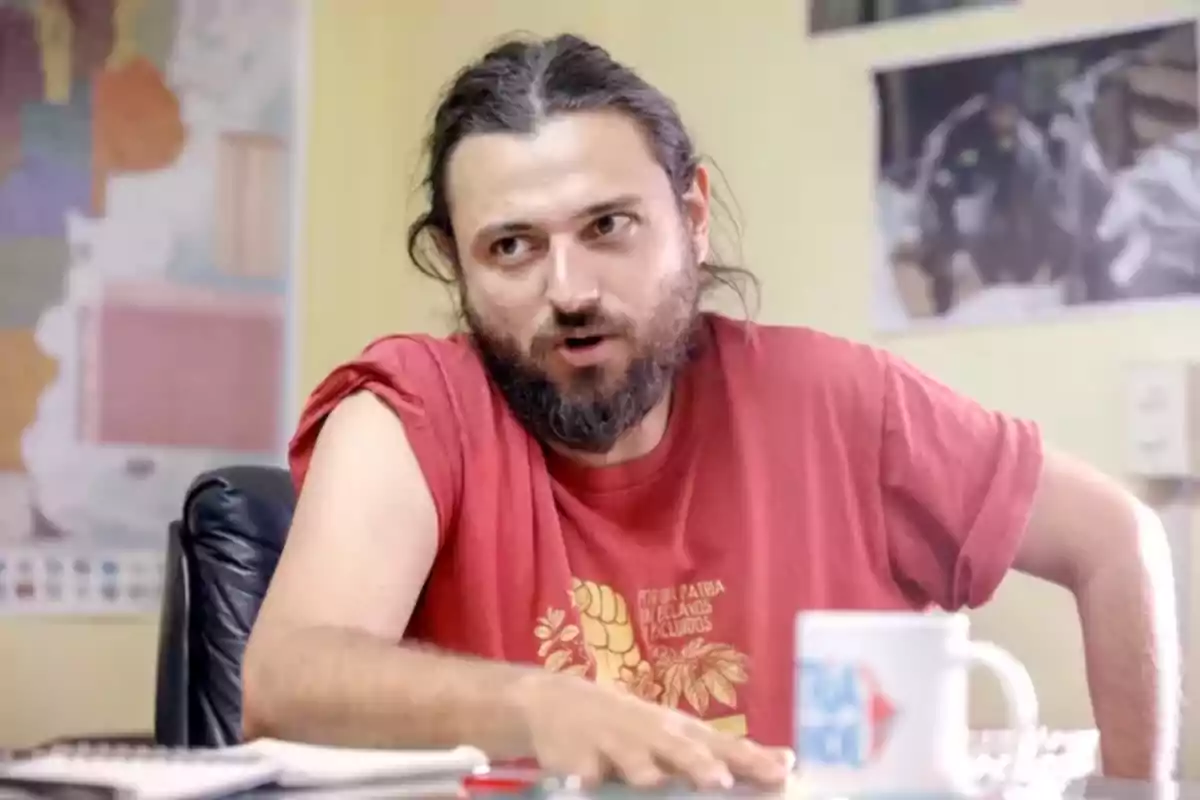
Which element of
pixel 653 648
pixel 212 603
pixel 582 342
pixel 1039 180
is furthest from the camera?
pixel 1039 180

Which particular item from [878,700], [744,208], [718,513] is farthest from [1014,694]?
[744,208]

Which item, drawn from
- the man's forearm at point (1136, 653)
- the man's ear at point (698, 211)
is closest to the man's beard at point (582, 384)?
the man's ear at point (698, 211)

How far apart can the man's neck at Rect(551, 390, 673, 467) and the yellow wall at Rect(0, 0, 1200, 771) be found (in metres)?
0.48

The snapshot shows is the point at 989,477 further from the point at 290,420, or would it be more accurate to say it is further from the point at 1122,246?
the point at 290,420

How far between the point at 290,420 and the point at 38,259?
0.40 metres

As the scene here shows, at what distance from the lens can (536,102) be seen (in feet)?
3.94

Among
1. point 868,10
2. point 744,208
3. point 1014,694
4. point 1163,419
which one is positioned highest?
point 868,10

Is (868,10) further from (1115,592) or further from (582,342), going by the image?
(1115,592)

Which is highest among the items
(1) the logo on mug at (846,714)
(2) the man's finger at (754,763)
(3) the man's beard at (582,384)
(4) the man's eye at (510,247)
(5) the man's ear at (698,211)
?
(5) the man's ear at (698,211)

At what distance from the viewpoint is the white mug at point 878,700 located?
623 millimetres

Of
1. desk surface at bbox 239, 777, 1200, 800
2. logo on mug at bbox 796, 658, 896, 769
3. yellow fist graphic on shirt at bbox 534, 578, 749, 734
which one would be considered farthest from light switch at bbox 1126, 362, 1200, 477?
logo on mug at bbox 796, 658, 896, 769

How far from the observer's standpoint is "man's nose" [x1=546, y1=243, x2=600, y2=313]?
3.78 ft

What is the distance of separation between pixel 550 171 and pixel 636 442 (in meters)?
0.25

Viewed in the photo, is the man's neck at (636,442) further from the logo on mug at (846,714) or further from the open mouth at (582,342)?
the logo on mug at (846,714)
